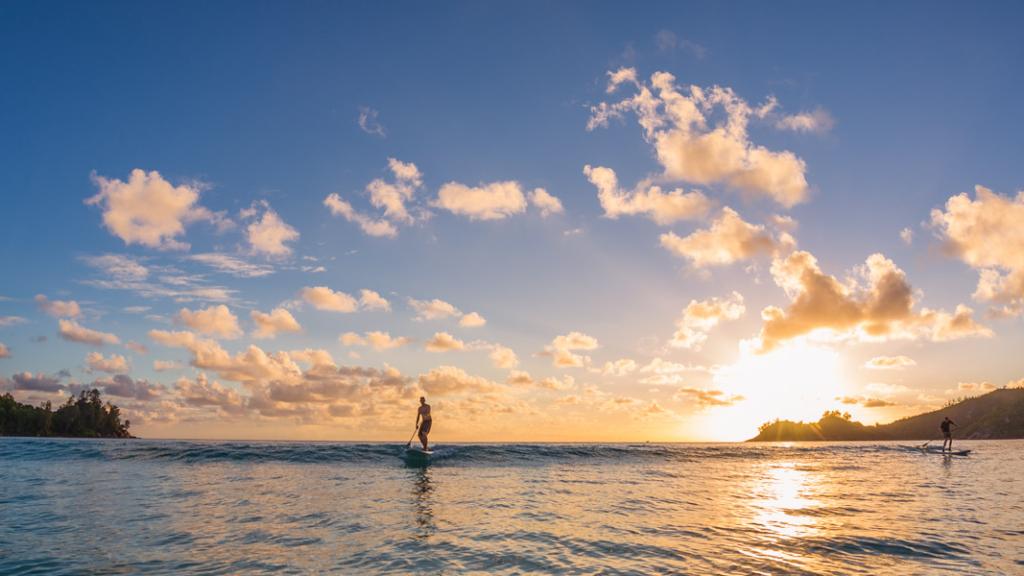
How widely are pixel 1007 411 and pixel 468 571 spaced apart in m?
230

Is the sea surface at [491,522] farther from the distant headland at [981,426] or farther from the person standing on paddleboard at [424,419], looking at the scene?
the distant headland at [981,426]

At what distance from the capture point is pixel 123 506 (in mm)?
17562

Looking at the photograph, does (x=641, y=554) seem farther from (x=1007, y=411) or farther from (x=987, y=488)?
(x=1007, y=411)

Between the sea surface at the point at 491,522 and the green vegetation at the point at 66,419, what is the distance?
13776cm

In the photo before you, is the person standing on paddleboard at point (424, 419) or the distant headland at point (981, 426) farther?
the distant headland at point (981, 426)

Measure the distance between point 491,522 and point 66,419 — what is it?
178 metres

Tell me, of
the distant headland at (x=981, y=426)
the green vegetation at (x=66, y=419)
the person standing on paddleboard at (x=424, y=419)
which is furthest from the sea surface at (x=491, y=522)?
the distant headland at (x=981, y=426)

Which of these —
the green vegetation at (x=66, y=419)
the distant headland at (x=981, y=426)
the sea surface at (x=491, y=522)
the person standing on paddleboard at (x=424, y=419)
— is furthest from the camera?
the distant headland at (x=981, y=426)

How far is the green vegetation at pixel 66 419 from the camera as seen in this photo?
13138cm

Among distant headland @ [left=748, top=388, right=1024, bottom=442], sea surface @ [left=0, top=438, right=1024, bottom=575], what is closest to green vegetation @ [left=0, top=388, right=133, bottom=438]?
sea surface @ [left=0, top=438, right=1024, bottom=575]

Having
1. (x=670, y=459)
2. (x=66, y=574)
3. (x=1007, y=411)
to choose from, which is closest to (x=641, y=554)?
(x=66, y=574)

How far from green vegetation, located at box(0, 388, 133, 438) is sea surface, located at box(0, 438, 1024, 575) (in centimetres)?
13776

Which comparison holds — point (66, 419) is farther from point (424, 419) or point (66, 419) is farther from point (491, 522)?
point (491, 522)

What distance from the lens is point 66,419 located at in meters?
144
